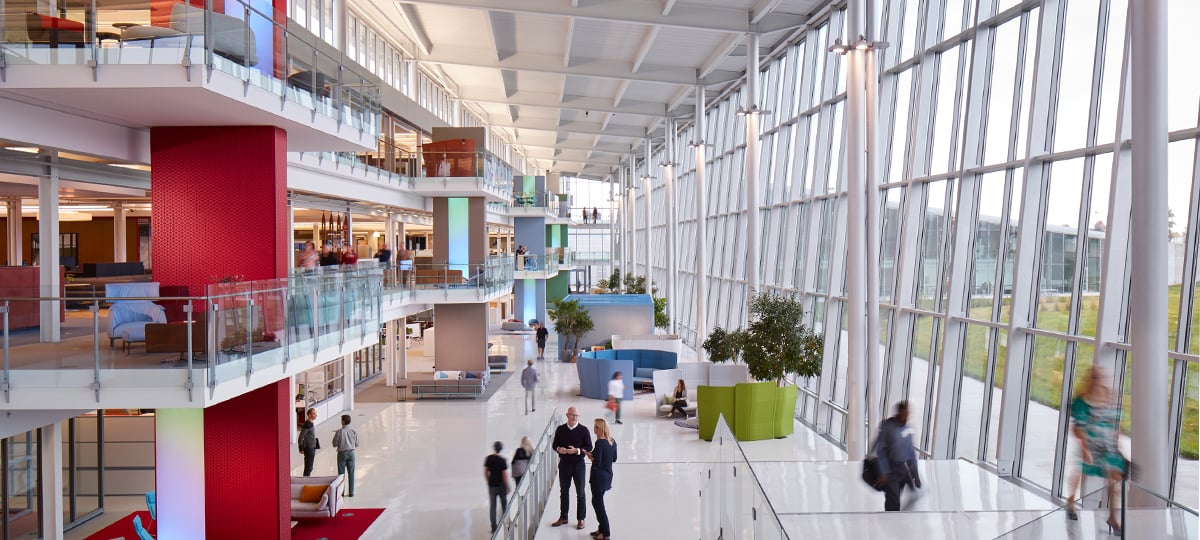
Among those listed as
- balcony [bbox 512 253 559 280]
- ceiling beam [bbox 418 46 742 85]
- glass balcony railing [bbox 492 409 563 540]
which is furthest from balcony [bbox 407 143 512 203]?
glass balcony railing [bbox 492 409 563 540]

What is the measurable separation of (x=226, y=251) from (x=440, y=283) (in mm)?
14411

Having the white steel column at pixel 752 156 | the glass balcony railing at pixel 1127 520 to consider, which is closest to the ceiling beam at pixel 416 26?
the white steel column at pixel 752 156

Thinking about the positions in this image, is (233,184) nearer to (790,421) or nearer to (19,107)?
(19,107)

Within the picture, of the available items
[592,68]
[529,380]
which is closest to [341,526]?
[529,380]

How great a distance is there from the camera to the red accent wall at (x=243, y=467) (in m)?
10.2

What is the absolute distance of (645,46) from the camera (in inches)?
969

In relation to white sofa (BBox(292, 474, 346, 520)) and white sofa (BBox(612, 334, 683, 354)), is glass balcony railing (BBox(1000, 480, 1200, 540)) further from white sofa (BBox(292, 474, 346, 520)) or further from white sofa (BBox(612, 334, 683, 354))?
white sofa (BBox(612, 334, 683, 354))

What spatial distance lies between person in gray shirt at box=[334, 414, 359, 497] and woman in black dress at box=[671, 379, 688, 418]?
782 centimetres

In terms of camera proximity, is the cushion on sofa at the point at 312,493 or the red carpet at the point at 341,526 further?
the cushion on sofa at the point at 312,493

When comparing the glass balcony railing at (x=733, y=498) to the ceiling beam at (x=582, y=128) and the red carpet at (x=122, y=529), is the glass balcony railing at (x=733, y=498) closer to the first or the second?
the red carpet at (x=122, y=529)

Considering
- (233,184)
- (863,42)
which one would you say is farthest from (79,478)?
(863,42)

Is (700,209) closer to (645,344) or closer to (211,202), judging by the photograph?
(645,344)

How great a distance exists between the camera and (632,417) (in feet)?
67.6

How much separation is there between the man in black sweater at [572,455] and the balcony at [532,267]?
24677mm
